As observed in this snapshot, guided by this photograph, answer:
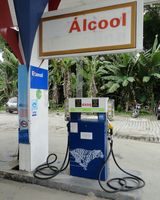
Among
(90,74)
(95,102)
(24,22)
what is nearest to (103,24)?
(95,102)

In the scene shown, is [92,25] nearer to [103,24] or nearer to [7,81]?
[103,24]

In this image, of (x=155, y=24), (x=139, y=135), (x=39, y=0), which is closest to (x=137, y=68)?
(x=155, y=24)

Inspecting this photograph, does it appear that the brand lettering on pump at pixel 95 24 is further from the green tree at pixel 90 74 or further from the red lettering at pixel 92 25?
the green tree at pixel 90 74

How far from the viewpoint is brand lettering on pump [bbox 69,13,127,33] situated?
373 centimetres

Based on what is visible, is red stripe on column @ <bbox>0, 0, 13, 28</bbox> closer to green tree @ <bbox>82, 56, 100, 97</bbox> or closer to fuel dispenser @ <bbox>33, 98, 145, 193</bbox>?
fuel dispenser @ <bbox>33, 98, 145, 193</bbox>

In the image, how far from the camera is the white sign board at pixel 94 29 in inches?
144

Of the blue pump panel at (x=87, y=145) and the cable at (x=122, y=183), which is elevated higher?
the blue pump panel at (x=87, y=145)

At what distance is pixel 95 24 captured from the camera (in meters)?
3.90

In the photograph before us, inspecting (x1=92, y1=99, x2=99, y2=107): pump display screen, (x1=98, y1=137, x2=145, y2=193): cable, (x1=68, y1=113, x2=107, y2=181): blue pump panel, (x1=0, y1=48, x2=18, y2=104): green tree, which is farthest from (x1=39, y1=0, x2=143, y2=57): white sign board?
(x1=0, y1=48, x2=18, y2=104): green tree

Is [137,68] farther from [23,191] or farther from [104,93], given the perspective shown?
[23,191]

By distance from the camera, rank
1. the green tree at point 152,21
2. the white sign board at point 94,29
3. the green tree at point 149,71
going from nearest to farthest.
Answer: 1. the white sign board at point 94,29
2. the green tree at point 149,71
3. the green tree at point 152,21

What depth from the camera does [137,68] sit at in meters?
15.5

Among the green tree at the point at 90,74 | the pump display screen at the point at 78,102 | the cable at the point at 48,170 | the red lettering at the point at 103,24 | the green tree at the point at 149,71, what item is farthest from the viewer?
the green tree at the point at 90,74


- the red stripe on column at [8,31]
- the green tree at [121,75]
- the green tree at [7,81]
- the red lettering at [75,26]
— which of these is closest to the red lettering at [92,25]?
the red lettering at [75,26]
